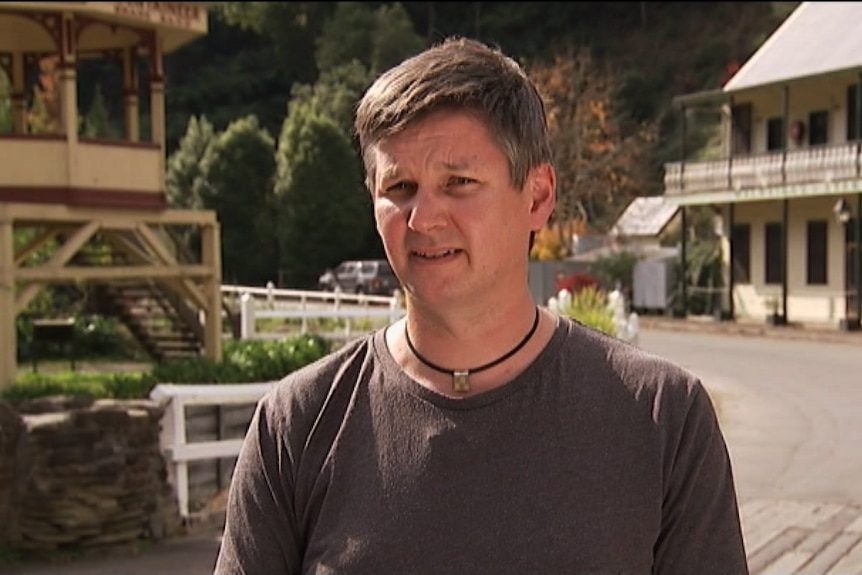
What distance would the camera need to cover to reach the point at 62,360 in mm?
21031

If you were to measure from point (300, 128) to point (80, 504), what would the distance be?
4217 centimetres

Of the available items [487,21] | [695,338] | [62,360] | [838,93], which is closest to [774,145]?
[838,93]

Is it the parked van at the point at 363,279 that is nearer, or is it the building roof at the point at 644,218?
the parked van at the point at 363,279

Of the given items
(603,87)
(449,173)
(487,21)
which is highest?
(487,21)

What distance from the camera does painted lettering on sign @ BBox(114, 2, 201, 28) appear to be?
15.2 meters

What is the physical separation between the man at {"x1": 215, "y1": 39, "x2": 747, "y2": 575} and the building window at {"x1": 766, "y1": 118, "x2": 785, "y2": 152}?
104ft

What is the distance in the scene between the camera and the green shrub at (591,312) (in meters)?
16.7

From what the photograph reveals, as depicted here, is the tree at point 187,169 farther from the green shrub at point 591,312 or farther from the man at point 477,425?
the man at point 477,425

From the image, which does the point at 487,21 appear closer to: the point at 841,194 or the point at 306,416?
the point at 841,194

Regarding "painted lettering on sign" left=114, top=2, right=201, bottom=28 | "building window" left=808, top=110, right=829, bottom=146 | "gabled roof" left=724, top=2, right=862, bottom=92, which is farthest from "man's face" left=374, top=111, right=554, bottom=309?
"building window" left=808, top=110, right=829, bottom=146

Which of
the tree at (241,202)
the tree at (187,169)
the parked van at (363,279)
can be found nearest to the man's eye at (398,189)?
the parked van at (363,279)

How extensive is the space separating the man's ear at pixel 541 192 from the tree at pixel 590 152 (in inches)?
1699

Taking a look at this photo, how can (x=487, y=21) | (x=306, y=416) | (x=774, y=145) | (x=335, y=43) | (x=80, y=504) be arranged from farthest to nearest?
(x=487, y=21) < (x=335, y=43) < (x=774, y=145) < (x=80, y=504) < (x=306, y=416)

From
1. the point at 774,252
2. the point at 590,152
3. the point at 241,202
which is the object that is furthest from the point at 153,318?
the point at 590,152
